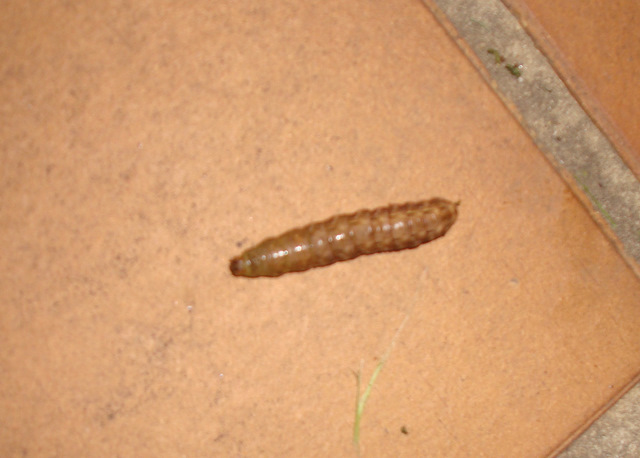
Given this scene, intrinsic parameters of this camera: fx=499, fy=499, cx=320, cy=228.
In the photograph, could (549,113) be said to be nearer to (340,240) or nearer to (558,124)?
(558,124)

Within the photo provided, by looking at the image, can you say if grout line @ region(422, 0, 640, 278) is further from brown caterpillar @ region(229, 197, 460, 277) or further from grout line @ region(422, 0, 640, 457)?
brown caterpillar @ region(229, 197, 460, 277)

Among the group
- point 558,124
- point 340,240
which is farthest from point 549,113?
point 340,240

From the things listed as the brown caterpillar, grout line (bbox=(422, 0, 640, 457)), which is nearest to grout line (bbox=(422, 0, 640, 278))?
grout line (bbox=(422, 0, 640, 457))

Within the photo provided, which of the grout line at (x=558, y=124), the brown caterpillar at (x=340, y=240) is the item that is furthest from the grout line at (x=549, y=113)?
the brown caterpillar at (x=340, y=240)

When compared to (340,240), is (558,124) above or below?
above

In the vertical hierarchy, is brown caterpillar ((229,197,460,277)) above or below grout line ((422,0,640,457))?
below

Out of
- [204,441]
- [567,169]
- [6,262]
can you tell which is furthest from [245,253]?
[567,169]

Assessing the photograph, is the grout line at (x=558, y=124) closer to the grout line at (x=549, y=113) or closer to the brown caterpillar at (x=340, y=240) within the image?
the grout line at (x=549, y=113)

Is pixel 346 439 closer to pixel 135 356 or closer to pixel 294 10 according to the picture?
pixel 135 356
